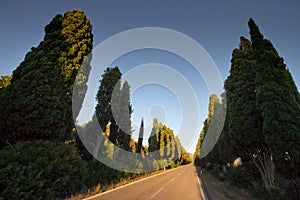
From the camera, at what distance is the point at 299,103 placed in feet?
25.3

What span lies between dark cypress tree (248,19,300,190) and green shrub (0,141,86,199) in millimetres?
8516

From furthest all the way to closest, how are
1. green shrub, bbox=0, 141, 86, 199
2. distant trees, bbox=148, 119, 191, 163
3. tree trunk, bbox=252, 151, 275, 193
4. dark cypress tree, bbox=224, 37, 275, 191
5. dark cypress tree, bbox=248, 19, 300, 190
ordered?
distant trees, bbox=148, 119, 191, 163 → dark cypress tree, bbox=224, 37, 275, 191 → tree trunk, bbox=252, 151, 275, 193 → dark cypress tree, bbox=248, 19, 300, 190 → green shrub, bbox=0, 141, 86, 199

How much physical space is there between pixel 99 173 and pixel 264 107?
10.6 meters

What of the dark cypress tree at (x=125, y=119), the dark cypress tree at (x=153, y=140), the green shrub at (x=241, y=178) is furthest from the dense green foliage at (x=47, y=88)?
the dark cypress tree at (x=153, y=140)

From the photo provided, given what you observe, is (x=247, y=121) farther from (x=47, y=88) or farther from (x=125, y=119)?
(x=125, y=119)

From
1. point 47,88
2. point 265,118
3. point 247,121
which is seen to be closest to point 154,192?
point 247,121

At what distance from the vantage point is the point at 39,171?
5.73 meters

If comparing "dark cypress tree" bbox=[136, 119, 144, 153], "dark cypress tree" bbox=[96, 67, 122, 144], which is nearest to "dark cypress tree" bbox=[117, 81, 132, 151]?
"dark cypress tree" bbox=[96, 67, 122, 144]

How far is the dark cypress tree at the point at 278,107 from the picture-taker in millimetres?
6426

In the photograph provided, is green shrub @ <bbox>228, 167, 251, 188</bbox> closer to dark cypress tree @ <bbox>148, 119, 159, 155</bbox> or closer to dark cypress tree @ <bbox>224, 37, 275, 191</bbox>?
dark cypress tree @ <bbox>224, 37, 275, 191</bbox>

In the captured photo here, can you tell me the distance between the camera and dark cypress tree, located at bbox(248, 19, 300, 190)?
6.43 metres

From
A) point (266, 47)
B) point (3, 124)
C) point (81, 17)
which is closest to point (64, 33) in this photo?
point (81, 17)

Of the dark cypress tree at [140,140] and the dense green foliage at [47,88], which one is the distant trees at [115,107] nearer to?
the dense green foliage at [47,88]

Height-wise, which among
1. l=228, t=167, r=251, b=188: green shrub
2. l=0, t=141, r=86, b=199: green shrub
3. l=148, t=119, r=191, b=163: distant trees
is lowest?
l=228, t=167, r=251, b=188: green shrub
